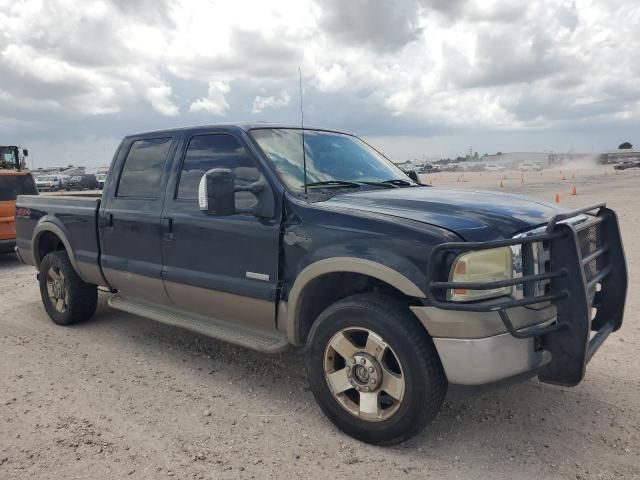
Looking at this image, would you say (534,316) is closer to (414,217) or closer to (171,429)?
(414,217)

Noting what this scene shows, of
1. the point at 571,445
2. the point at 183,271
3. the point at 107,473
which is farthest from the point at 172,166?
the point at 571,445

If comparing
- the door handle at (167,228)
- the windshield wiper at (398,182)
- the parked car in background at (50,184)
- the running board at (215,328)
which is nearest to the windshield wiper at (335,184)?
the windshield wiper at (398,182)

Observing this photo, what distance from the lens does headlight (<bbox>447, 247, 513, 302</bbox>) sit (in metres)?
2.81

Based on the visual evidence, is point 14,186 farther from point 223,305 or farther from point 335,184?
point 335,184

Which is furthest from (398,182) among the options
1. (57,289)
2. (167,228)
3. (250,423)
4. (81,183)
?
(81,183)

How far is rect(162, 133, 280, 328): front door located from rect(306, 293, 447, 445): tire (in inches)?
23.1

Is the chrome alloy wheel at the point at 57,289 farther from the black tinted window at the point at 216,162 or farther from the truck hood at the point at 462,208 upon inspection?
the truck hood at the point at 462,208

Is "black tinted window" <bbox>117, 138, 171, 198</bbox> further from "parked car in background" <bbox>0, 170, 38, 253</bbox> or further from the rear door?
"parked car in background" <bbox>0, 170, 38, 253</bbox>

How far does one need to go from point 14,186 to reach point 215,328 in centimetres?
734

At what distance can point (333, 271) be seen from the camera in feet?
10.6

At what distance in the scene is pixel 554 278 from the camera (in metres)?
2.86

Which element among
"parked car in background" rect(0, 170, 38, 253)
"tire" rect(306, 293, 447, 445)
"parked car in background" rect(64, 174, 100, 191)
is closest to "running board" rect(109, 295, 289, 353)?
"tire" rect(306, 293, 447, 445)

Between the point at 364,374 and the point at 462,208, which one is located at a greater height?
the point at 462,208

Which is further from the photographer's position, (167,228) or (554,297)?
(167,228)
